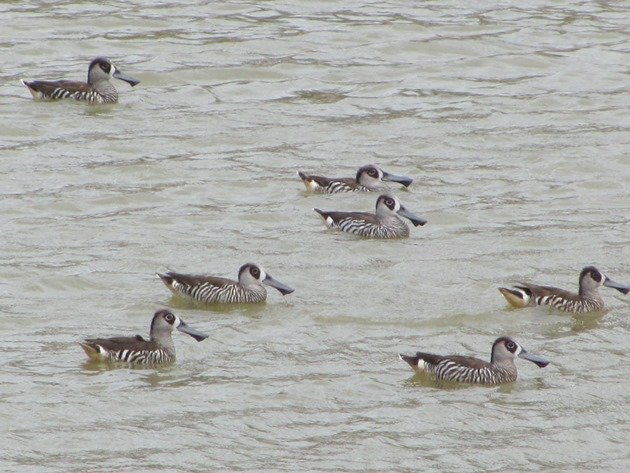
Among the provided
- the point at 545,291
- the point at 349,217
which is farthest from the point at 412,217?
the point at 545,291

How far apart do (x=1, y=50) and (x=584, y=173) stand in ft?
27.6

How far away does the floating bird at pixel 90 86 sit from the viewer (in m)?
21.0

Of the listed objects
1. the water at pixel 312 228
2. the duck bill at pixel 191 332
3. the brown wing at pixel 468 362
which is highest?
the brown wing at pixel 468 362

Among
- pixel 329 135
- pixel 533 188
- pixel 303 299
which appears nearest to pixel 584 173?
pixel 533 188

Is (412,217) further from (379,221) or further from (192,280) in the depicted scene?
(192,280)

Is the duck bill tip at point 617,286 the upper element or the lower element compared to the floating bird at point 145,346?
lower

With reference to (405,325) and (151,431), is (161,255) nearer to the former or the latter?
(405,325)

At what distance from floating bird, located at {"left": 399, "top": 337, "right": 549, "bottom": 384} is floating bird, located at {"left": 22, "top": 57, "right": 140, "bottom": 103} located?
913 cm

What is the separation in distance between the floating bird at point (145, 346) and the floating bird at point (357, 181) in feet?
15.8

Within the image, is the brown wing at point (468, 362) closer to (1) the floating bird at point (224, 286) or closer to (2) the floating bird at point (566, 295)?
(2) the floating bird at point (566, 295)

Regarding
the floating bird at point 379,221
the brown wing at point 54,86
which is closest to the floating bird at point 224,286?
the floating bird at point 379,221

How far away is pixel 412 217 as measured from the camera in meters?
17.2

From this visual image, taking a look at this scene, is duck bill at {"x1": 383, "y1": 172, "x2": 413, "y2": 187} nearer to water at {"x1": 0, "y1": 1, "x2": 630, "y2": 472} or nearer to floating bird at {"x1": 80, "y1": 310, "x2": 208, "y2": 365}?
water at {"x1": 0, "y1": 1, "x2": 630, "y2": 472}

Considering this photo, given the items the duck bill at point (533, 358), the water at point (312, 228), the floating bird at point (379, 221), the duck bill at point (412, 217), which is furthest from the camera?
the duck bill at point (412, 217)
